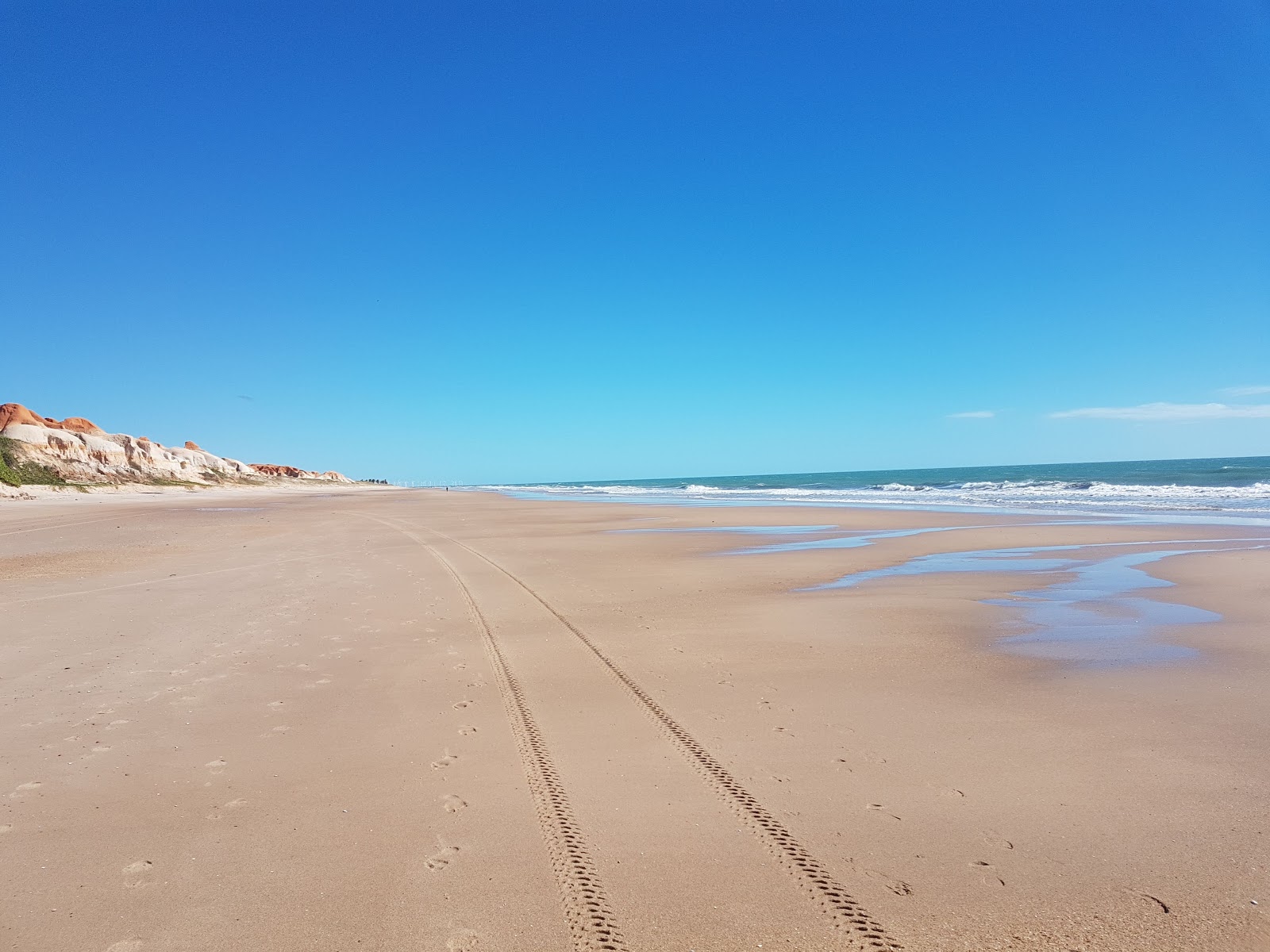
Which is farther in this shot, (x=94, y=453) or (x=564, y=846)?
(x=94, y=453)

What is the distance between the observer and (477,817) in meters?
4.02

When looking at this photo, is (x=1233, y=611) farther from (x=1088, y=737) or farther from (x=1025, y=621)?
(x=1088, y=737)

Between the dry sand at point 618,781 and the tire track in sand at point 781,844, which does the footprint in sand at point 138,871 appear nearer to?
the dry sand at point 618,781

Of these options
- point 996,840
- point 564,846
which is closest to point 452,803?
point 564,846

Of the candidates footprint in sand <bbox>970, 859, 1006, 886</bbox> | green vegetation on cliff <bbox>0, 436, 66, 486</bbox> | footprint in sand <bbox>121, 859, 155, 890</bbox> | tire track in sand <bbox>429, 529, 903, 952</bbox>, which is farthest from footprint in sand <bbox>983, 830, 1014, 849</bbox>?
green vegetation on cliff <bbox>0, 436, 66, 486</bbox>

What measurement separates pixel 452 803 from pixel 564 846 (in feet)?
2.92

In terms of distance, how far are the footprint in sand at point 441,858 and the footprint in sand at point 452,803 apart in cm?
38

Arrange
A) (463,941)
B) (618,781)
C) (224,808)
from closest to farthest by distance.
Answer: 1. (463,941)
2. (224,808)
3. (618,781)

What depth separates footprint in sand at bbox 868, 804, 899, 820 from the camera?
13.1ft

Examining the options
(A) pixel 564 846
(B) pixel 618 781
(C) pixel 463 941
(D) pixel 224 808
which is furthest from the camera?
(B) pixel 618 781

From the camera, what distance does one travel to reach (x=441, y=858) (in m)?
3.62

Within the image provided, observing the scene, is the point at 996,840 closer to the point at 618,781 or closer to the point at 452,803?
the point at 618,781

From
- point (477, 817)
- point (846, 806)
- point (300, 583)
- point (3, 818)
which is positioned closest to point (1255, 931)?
point (846, 806)

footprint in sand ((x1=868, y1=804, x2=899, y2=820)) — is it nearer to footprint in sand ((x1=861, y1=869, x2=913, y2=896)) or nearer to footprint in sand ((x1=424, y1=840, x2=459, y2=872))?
footprint in sand ((x1=861, y1=869, x2=913, y2=896))
